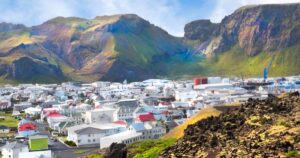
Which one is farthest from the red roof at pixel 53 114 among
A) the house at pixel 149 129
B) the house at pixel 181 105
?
the house at pixel 149 129

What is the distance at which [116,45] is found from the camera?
18075 centimetres

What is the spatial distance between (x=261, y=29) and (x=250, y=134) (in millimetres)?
171099

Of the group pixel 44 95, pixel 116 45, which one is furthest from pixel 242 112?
pixel 116 45

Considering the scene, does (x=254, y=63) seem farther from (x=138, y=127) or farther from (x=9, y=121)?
(x=138, y=127)

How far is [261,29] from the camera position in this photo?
185 meters

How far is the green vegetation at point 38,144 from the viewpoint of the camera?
1858 inches

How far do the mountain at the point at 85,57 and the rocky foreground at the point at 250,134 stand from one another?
435ft

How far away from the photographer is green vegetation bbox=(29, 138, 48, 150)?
47188 mm

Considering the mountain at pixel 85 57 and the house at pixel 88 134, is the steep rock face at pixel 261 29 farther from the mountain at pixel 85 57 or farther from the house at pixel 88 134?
the house at pixel 88 134

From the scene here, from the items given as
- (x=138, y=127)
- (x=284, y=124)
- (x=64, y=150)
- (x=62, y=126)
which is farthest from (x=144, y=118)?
(x=284, y=124)

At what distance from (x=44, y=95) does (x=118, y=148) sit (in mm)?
89590

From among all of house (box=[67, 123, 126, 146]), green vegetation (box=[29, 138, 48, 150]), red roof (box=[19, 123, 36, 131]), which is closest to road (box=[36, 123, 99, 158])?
green vegetation (box=[29, 138, 48, 150])

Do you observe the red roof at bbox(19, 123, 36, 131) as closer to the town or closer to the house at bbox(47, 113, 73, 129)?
the town

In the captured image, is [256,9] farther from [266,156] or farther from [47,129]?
[266,156]
